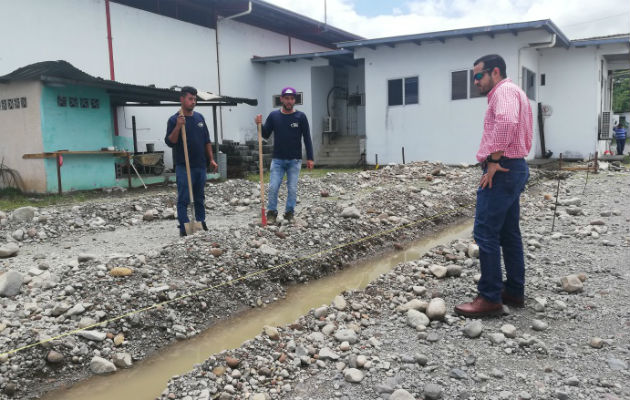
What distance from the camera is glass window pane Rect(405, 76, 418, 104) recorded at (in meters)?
16.5

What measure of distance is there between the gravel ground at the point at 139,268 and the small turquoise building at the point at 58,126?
285 centimetres

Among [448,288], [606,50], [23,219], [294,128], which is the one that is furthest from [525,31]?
[23,219]

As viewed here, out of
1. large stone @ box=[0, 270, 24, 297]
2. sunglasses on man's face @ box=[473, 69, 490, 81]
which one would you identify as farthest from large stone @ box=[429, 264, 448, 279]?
large stone @ box=[0, 270, 24, 297]

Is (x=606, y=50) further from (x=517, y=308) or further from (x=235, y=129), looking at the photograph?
(x=517, y=308)

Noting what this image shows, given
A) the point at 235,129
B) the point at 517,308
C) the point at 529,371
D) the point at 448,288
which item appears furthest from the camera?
the point at 235,129

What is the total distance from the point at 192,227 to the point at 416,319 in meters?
3.42

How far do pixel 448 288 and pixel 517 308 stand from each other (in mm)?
733

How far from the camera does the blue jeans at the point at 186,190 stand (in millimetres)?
6105

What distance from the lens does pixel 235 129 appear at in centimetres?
1838

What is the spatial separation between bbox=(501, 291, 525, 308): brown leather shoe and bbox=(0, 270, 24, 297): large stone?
422 cm

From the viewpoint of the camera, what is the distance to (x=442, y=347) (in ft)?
11.2

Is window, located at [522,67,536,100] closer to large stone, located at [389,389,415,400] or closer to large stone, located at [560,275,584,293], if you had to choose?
large stone, located at [560,275,584,293]

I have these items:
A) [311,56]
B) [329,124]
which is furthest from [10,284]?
[329,124]

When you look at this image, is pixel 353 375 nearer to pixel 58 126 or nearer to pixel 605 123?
pixel 58 126
